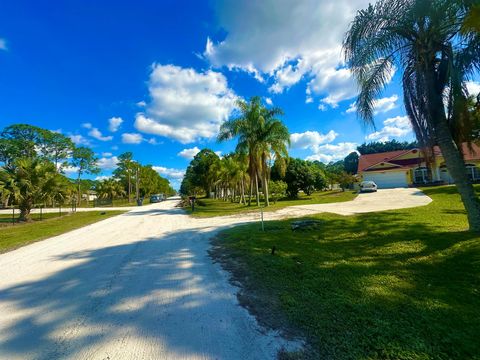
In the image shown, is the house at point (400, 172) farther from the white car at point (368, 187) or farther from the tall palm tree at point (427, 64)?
the tall palm tree at point (427, 64)

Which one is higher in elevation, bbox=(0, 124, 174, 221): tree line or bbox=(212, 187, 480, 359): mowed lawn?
bbox=(0, 124, 174, 221): tree line

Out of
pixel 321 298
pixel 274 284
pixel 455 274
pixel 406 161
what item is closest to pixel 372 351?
pixel 321 298

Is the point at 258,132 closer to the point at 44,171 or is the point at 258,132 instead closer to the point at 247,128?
the point at 247,128

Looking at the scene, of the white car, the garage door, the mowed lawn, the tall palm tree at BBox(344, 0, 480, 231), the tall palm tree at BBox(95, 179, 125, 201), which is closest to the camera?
the mowed lawn

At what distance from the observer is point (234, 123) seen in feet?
65.9

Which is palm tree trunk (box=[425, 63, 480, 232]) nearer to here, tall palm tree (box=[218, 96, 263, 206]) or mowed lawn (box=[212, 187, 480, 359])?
mowed lawn (box=[212, 187, 480, 359])

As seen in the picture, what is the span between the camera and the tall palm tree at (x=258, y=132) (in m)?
19.6

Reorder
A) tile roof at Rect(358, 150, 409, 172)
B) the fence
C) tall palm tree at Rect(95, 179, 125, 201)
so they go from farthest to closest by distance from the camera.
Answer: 1. tall palm tree at Rect(95, 179, 125, 201)
2. tile roof at Rect(358, 150, 409, 172)
3. the fence

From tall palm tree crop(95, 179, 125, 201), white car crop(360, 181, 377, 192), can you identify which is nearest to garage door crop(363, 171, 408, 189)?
white car crop(360, 181, 377, 192)

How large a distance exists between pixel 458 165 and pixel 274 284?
618cm

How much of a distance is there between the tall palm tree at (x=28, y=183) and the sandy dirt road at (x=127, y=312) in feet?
52.2

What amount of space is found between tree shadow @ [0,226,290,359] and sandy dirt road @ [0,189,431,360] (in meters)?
0.01

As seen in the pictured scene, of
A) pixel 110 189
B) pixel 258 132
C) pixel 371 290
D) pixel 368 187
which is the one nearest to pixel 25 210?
pixel 258 132

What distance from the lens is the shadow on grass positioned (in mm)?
2385
